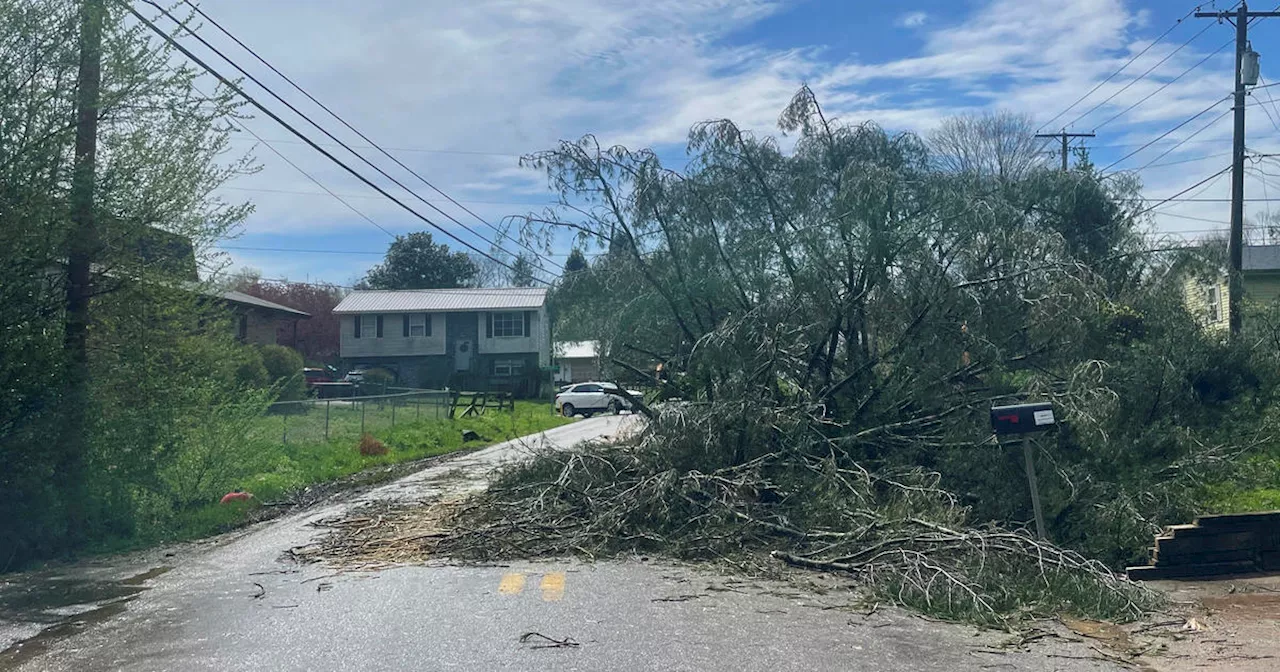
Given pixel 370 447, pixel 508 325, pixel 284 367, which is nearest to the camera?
pixel 370 447

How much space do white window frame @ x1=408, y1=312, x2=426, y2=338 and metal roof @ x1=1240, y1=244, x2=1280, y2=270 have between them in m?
37.7

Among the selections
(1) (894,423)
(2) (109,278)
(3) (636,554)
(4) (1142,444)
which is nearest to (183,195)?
(2) (109,278)

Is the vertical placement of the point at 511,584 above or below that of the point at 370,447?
below

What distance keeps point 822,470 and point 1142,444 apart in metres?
3.88

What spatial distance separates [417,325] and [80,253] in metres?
44.8

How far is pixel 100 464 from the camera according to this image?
12.6 m

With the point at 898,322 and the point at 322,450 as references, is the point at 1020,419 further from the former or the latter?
the point at 322,450

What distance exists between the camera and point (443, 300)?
189 ft

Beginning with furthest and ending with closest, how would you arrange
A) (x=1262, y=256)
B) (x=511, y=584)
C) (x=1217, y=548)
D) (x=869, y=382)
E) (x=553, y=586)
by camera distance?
(x=1262, y=256)
(x=869, y=382)
(x=1217, y=548)
(x=511, y=584)
(x=553, y=586)

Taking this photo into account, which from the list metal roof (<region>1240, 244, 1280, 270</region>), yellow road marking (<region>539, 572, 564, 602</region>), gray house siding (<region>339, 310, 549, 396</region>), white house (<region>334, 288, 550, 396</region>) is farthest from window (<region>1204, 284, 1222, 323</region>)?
gray house siding (<region>339, 310, 549, 396</region>)

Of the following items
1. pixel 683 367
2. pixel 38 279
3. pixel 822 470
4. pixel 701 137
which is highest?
pixel 701 137

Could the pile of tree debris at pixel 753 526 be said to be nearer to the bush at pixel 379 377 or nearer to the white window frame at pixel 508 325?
the bush at pixel 379 377

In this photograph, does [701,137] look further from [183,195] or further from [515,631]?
[515,631]

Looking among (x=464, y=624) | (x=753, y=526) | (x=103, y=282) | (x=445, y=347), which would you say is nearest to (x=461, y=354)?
(x=445, y=347)
